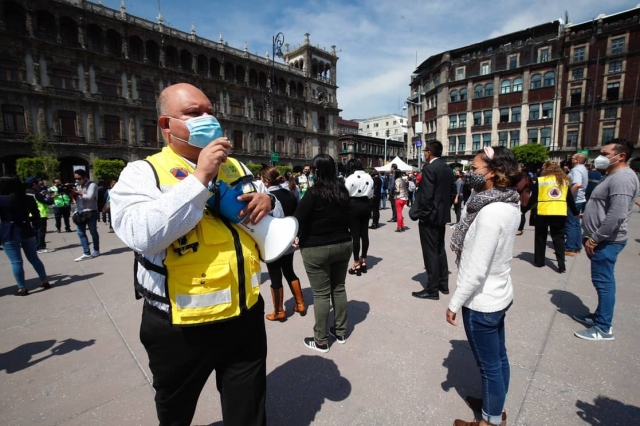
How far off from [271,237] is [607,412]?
9.10 ft

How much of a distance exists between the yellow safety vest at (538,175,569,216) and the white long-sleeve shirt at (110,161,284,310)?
608cm

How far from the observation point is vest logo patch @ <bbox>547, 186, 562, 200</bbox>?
207 inches

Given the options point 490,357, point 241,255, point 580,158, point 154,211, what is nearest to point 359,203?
point 490,357

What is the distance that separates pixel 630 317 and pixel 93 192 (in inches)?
383

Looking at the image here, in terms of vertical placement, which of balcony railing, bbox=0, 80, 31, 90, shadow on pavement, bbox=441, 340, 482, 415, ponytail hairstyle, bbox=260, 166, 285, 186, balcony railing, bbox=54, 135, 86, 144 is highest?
balcony railing, bbox=0, 80, 31, 90

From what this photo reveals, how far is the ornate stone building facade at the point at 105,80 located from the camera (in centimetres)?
2422

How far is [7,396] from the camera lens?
2535 mm

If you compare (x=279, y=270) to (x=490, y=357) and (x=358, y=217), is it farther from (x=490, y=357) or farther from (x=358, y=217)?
(x=490, y=357)

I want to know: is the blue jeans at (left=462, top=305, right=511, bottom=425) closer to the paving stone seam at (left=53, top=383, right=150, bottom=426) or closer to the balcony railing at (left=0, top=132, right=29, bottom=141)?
the paving stone seam at (left=53, top=383, right=150, bottom=426)

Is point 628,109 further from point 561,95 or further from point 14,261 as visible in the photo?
point 14,261

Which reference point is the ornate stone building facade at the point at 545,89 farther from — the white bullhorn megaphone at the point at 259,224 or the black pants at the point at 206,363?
the black pants at the point at 206,363

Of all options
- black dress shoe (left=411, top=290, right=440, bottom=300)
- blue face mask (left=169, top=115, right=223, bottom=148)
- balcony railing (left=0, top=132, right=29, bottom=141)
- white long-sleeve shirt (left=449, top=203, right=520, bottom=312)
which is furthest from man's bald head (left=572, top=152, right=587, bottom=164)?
balcony railing (left=0, top=132, right=29, bottom=141)

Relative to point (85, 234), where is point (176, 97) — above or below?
above

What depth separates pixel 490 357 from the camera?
77.0 inches
